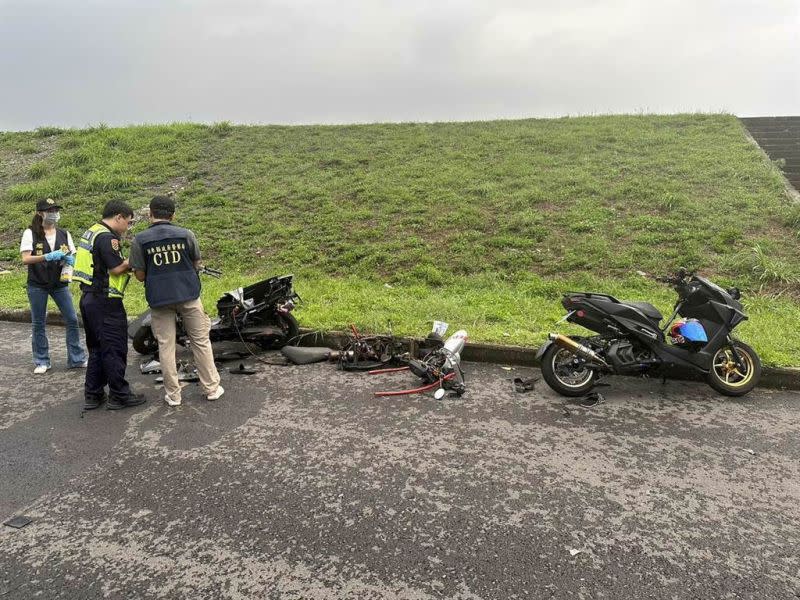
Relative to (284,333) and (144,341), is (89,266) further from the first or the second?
(284,333)

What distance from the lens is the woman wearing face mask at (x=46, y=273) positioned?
537 cm

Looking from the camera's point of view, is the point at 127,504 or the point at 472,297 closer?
the point at 127,504

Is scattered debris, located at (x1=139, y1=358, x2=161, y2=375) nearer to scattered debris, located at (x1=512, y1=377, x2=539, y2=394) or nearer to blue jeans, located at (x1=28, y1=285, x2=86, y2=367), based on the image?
blue jeans, located at (x1=28, y1=285, x2=86, y2=367)

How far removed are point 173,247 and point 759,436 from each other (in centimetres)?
504

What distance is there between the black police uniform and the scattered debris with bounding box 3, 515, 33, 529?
1.61 metres

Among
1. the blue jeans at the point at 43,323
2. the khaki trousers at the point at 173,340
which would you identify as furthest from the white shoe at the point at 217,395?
the blue jeans at the point at 43,323

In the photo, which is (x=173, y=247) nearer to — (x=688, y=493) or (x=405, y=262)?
(x=688, y=493)

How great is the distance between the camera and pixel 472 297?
781cm

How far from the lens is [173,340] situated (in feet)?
15.5

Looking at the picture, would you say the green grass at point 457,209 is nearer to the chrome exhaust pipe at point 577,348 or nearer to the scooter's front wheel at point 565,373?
the scooter's front wheel at point 565,373

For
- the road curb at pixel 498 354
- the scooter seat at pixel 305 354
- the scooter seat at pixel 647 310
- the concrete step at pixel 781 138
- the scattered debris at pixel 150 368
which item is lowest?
the scattered debris at pixel 150 368

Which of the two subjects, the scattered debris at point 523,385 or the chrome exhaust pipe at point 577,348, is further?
the scattered debris at point 523,385

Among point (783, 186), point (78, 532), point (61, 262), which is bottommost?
point (78, 532)

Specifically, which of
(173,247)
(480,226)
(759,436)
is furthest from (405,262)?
(759,436)
